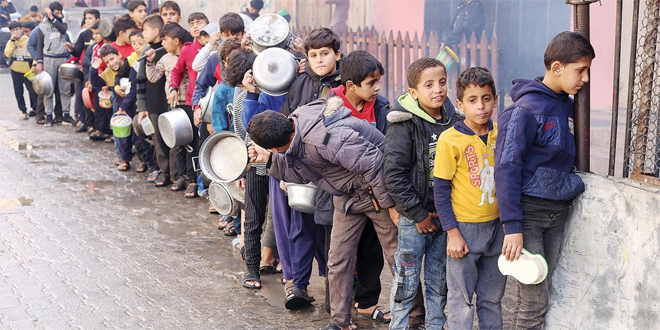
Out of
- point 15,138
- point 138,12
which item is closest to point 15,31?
point 15,138

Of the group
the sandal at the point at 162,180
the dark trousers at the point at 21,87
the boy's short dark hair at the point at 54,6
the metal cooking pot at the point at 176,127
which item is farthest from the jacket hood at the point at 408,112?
the dark trousers at the point at 21,87

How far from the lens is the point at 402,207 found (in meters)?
4.23

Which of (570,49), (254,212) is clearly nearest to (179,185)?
(254,212)

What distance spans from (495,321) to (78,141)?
9.62 m

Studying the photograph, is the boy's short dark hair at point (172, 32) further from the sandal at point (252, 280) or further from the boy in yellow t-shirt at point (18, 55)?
the boy in yellow t-shirt at point (18, 55)

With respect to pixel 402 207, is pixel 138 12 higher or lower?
higher

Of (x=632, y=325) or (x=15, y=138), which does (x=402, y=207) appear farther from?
(x=15, y=138)

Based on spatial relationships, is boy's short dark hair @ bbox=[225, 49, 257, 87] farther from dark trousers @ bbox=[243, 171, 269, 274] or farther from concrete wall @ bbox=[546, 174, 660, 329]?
concrete wall @ bbox=[546, 174, 660, 329]

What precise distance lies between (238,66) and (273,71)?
469 millimetres

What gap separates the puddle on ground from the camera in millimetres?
8359

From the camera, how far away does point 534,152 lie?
3.86m

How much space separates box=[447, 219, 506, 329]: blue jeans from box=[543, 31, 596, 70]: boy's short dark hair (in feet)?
2.96

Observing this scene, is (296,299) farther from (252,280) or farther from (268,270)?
(268,270)

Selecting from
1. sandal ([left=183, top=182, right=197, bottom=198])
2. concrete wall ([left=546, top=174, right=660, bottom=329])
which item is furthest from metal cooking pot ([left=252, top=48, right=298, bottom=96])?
sandal ([left=183, top=182, right=197, bottom=198])
